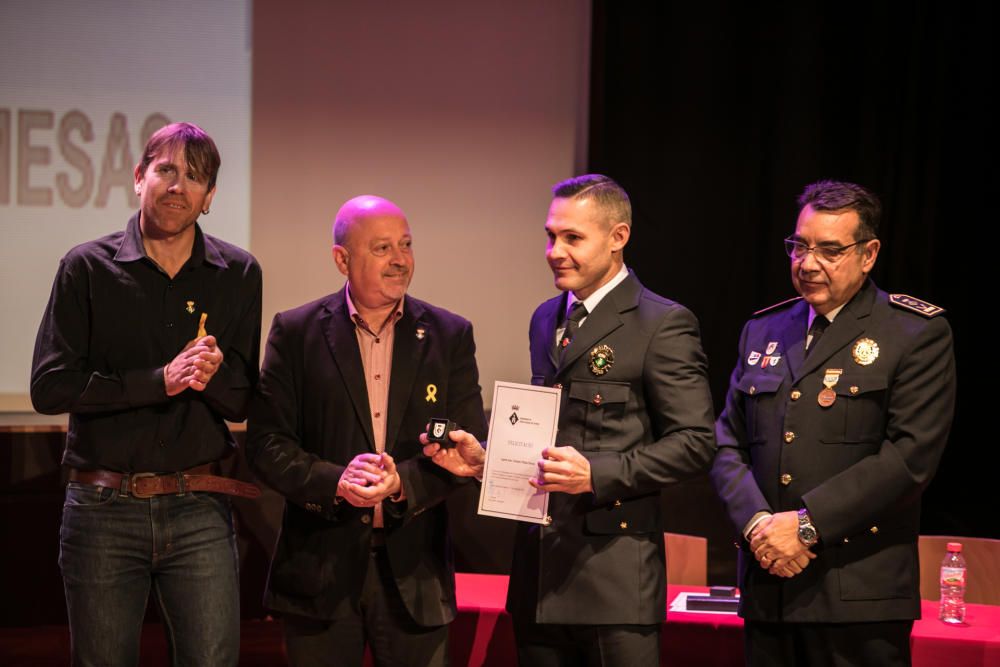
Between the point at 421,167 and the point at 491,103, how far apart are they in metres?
0.49

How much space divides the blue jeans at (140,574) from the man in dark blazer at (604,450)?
2.30ft

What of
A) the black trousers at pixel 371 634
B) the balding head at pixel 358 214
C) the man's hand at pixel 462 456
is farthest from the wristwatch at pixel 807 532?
the balding head at pixel 358 214

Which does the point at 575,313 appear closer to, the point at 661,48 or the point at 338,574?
the point at 338,574

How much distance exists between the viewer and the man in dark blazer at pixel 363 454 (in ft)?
9.04

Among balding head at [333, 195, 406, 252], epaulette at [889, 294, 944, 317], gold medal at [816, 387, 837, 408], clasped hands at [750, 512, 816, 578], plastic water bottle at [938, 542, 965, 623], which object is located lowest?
plastic water bottle at [938, 542, 965, 623]

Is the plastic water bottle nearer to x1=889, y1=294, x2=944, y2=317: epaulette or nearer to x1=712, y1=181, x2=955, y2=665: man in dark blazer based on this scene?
x1=712, y1=181, x2=955, y2=665: man in dark blazer

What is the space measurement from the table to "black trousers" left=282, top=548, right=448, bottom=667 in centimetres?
61

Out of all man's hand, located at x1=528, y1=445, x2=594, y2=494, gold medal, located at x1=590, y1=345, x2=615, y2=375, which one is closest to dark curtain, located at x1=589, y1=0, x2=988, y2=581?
gold medal, located at x1=590, y1=345, x2=615, y2=375

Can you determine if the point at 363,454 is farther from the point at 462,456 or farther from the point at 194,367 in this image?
the point at 194,367

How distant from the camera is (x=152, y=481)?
2.77m

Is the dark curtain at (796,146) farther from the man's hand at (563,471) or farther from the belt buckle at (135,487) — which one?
the belt buckle at (135,487)

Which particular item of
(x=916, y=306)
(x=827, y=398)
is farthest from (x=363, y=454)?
(x=916, y=306)

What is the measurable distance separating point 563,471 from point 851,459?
0.84 m

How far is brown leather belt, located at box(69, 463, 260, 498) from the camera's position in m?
2.76
